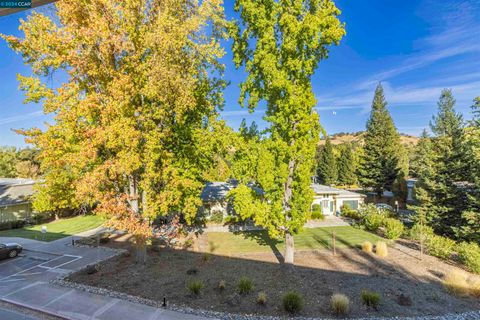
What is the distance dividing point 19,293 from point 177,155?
919cm

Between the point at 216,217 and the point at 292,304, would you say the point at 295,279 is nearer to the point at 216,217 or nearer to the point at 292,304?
the point at 292,304

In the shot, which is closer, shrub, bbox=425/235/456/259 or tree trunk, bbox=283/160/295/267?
tree trunk, bbox=283/160/295/267

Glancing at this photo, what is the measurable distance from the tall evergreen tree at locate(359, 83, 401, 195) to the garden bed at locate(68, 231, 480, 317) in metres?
26.0

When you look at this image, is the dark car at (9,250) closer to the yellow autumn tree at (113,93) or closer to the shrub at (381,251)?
the yellow autumn tree at (113,93)

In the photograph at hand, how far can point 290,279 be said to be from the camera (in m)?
12.4

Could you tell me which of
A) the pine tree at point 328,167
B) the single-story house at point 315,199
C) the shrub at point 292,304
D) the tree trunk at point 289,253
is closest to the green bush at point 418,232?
the single-story house at point 315,199

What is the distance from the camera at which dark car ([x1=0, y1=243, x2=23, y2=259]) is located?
15305 millimetres

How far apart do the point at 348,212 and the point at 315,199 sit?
13.5 ft

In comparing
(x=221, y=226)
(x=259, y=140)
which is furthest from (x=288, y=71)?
(x=221, y=226)

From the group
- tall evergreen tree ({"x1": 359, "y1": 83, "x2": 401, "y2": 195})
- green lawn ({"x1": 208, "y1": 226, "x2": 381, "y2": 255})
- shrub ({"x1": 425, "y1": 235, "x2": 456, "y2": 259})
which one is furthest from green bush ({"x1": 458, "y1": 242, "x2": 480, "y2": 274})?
tall evergreen tree ({"x1": 359, "y1": 83, "x2": 401, "y2": 195})

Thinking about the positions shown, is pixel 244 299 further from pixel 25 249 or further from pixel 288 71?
pixel 25 249

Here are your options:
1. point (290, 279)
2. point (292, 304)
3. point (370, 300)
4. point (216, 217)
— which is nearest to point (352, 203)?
point (216, 217)

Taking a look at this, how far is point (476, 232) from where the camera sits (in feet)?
60.2

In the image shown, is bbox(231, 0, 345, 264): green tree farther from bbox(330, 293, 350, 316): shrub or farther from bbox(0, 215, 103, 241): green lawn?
bbox(0, 215, 103, 241): green lawn
